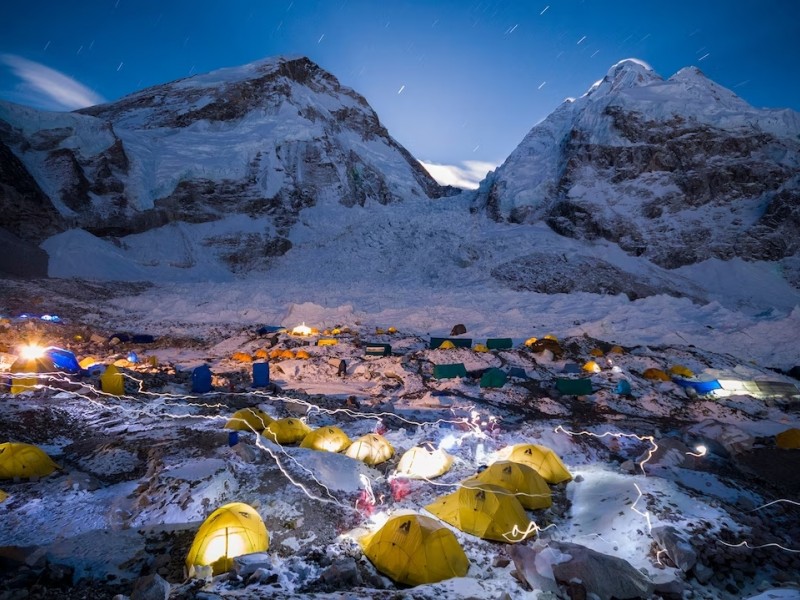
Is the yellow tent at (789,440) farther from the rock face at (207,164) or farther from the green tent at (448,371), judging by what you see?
the rock face at (207,164)

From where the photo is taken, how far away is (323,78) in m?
64.4

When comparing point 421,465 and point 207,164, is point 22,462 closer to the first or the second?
point 421,465

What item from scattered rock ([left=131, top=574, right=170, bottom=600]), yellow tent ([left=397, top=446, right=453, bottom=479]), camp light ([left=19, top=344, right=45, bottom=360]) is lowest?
yellow tent ([left=397, top=446, right=453, bottom=479])

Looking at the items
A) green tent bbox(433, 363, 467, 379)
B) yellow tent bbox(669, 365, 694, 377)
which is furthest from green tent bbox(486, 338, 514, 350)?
yellow tent bbox(669, 365, 694, 377)

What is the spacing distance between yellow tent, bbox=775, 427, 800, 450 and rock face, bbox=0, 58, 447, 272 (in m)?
35.8

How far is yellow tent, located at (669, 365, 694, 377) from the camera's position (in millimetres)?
16547

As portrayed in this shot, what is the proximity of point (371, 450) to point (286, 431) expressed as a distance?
6.20 feet

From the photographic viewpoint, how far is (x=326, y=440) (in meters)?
8.96

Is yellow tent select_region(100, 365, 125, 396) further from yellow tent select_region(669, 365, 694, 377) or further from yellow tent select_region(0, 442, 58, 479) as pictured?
yellow tent select_region(669, 365, 694, 377)

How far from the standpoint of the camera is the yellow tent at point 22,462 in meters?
6.83

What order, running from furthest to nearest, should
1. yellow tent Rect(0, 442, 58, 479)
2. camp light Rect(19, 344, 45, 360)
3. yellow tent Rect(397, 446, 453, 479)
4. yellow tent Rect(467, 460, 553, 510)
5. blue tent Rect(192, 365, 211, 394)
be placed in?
blue tent Rect(192, 365, 211, 394)
camp light Rect(19, 344, 45, 360)
yellow tent Rect(397, 446, 453, 479)
yellow tent Rect(467, 460, 553, 510)
yellow tent Rect(0, 442, 58, 479)

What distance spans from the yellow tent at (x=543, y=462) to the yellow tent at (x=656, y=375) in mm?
9178

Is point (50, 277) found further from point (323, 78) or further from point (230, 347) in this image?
point (323, 78)

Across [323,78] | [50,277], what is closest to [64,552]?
[50,277]
